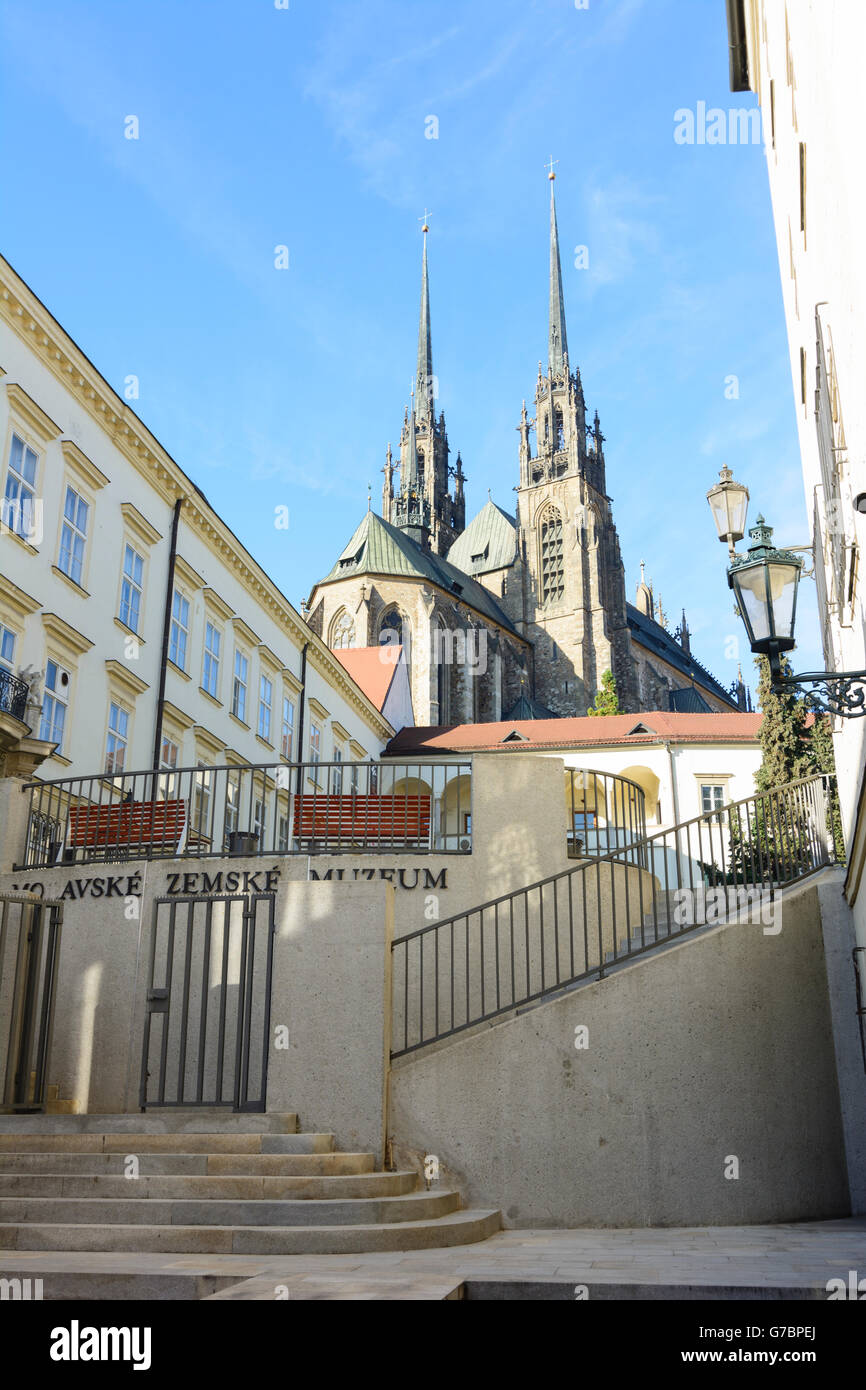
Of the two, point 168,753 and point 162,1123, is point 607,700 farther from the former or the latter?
point 162,1123

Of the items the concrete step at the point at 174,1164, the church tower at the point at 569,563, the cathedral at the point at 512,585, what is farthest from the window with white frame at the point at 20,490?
the church tower at the point at 569,563

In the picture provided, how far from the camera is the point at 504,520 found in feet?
319

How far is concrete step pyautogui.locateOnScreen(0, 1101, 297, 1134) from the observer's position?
9.85 meters

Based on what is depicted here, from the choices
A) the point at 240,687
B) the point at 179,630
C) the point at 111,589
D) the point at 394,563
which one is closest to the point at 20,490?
the point at 111,589

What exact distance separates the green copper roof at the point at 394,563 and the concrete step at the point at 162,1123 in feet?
206

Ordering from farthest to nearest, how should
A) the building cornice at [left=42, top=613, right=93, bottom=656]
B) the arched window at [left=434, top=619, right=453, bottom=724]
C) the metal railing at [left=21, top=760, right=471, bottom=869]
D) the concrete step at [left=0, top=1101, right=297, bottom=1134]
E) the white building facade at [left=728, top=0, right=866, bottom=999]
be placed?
1. the arched window at [left=434, top=619, right=453, bottom=724]
2. the building cornice at [left=42, top=613, right=93, bottom=656]
3. the metal railing at [left=21, top=760, right=471, bottom=869]
4. the concrete step at [left=0, top=1101, right=297, bottom=1134]
5. the white building facade at [left=728, top=0, right=866, bottom=999]

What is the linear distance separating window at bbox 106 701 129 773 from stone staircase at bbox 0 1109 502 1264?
48.1 ft

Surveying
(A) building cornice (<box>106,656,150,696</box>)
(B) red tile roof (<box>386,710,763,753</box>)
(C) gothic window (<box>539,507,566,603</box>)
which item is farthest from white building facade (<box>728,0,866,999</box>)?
(C) gothic window (<box>539,507,566,603</box>)

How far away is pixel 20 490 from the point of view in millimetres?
21703

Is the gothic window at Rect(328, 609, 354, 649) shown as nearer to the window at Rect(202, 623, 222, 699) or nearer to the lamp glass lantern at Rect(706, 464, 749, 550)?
the window at Rect(202, 623, 222, 699)

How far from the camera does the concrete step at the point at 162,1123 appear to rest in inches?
388

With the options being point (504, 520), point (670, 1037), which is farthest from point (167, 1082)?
point (504, 520)

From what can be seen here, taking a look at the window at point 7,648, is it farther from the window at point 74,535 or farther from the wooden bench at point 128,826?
the wooden bench at point 128,826

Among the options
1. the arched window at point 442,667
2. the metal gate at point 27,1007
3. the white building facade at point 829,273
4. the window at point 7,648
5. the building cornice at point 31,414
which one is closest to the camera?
the white building facade at point 829,273
